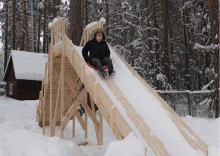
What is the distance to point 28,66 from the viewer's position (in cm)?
2703

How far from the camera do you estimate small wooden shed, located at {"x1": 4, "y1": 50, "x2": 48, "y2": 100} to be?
26.5 metres

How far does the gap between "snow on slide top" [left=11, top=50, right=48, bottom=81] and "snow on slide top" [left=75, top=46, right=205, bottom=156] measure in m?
18.9

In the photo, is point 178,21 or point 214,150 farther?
point 178,21

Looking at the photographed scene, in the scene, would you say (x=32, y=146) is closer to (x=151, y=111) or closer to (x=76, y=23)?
(x=151, y=111)

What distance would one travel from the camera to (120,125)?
5840 mm

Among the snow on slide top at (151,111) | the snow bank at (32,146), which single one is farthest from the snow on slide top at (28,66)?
the snow bank at (32,146)

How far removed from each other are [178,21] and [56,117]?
25059 mm

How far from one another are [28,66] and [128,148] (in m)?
23.7

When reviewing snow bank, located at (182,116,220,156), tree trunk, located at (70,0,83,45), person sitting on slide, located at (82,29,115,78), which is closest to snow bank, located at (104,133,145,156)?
person sitting on slide, located at (82,29,115,78)

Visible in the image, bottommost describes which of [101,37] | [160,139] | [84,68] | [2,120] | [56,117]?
[2,120]

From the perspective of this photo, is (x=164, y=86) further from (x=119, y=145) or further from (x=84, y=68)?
(x=119, y=145)

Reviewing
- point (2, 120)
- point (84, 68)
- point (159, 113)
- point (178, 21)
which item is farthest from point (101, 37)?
point (178, 21)

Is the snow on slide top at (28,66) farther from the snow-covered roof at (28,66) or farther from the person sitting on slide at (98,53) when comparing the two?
the person sitting on slide at (98,53)

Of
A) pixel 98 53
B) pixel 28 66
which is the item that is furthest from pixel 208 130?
pixel 28 66
